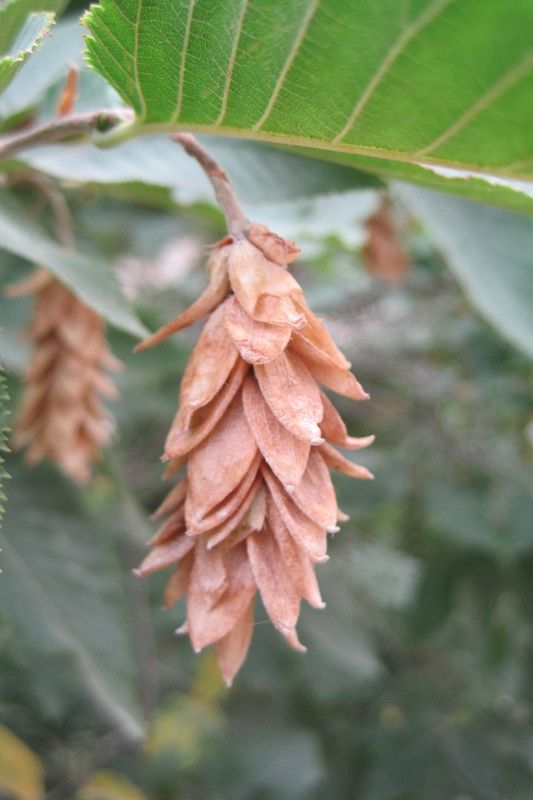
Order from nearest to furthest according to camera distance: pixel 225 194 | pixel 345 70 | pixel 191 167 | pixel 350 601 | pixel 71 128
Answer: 1. pixel 345 70
2. pixel 225 194
3. pixel 71 128
4. pixel 191 167
5. pixel 350 601

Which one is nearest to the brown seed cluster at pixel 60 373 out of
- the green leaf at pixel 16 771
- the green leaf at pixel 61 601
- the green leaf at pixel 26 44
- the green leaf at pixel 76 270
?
the green leaf at pixel 76 270

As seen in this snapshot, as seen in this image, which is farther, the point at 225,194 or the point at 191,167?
the point at 191,167

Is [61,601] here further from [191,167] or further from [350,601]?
[350,601]

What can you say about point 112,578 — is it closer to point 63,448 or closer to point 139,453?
point 63,448

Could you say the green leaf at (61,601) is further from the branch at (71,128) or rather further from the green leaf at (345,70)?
the green leaf at (345,70)

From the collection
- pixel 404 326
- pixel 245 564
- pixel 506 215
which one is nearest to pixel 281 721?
pixel 404 326

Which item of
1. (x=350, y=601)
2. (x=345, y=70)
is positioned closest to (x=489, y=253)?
(x=345, y=70)
